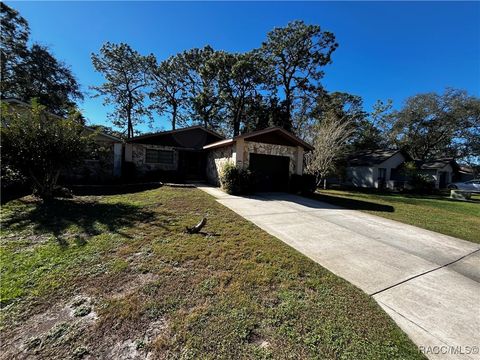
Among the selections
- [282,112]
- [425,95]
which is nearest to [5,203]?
[282,112]

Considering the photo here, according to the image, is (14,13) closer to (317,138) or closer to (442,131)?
(317,138)

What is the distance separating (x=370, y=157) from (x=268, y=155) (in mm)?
17410

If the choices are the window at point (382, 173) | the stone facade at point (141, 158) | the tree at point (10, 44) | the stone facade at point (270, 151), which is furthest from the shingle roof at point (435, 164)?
the tree at point (10, 44)

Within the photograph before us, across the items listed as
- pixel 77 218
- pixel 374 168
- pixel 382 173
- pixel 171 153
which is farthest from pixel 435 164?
pixel 77 218

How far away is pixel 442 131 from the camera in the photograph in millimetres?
28672

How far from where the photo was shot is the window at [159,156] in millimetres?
14828

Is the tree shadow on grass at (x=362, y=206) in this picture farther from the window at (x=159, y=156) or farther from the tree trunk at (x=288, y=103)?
the tree trunk at (x=288, y=103)

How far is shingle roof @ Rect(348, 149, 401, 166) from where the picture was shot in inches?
899

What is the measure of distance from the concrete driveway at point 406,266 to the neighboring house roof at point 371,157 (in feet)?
60.6

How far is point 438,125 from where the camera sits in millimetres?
28328

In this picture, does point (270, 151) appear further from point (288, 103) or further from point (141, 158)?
point (288, 103)

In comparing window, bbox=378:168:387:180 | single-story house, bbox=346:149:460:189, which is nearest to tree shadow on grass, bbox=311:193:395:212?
single-story house, bbox=346:149:460:189

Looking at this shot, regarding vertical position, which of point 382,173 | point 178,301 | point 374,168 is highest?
point 374,168

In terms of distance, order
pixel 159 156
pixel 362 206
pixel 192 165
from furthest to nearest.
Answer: pixel 192 165 → pixel 159 156 → pixel 362 206
